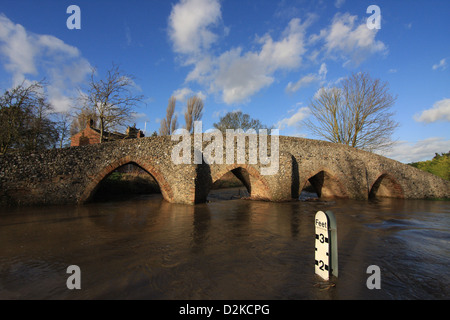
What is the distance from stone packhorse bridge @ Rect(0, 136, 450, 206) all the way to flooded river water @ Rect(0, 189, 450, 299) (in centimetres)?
418

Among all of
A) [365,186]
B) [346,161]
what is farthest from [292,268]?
[365,186]

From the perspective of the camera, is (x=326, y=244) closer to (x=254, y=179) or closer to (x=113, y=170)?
(x=254, y=179)

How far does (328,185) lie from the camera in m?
18.2

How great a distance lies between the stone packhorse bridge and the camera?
36.7ft

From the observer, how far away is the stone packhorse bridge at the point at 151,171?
1117 centimetres

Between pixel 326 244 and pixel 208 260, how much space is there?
237 centimetres

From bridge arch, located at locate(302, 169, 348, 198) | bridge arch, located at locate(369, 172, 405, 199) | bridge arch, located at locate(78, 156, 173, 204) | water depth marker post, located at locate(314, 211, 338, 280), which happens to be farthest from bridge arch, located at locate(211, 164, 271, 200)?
bridge arch, located at locate(369, 172, 405, 199)

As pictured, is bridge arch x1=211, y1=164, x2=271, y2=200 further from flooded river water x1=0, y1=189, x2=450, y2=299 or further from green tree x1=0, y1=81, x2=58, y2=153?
green tree x1=0, y1=81, x2=58, y2=153

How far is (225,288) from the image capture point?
3.26 m

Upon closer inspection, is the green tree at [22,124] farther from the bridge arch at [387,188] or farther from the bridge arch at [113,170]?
the bridge arch at [387,188]

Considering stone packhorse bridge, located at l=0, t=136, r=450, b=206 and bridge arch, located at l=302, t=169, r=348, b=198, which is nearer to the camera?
stone packhorse bridge, located at l=0, t=136, r=450, b=206

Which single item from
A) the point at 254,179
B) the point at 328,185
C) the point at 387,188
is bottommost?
the point at 387,188

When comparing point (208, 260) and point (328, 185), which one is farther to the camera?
point (328, 185)

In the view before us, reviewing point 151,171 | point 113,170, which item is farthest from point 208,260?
point 113,170
